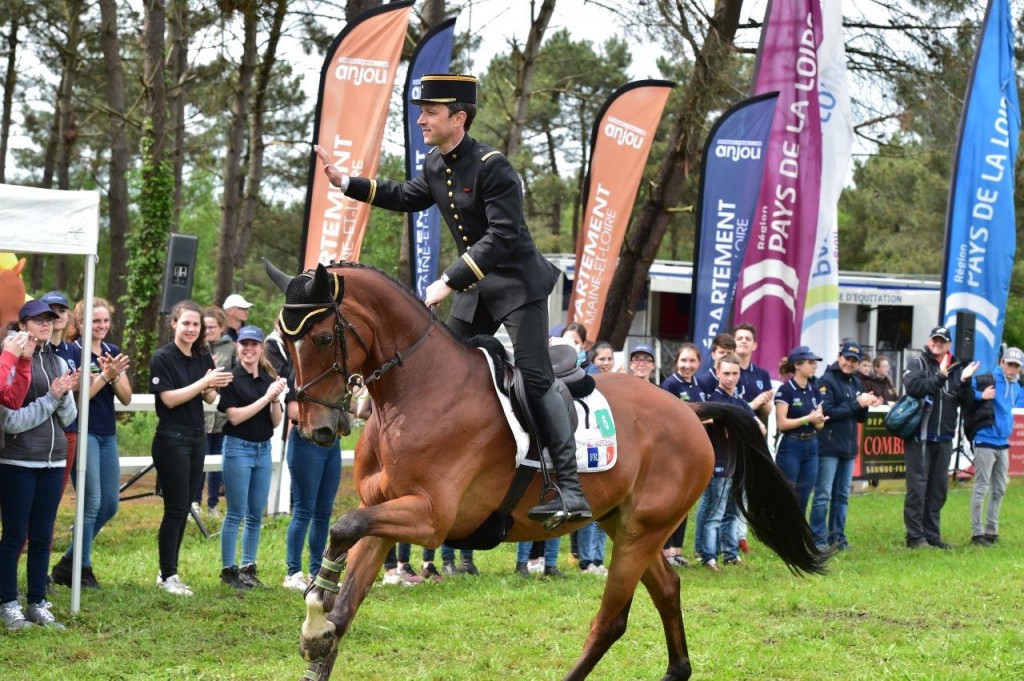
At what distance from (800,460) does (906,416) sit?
1.68 metres

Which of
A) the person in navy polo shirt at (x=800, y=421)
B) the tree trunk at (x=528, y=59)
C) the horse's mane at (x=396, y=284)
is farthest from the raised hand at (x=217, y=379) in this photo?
the tree trunk at (x=528, y=59)

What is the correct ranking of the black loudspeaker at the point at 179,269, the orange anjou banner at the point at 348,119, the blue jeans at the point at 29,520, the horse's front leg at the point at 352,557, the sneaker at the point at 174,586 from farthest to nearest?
the black loudspeaker at the point at 179,269 < the orange anjou banner at the point at 348,119 < the sneaker at the point at 174,586 < the blue jeans at the point at 29,520 < the horse's front leg at the point at 352,557

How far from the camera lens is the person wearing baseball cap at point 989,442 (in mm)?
12531

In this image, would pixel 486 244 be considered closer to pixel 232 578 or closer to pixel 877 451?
pixel 232 578

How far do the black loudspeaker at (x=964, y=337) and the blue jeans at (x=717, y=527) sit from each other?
13.7ft

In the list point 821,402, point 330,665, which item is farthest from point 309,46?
point 330,665

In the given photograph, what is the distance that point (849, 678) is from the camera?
21.9 feet

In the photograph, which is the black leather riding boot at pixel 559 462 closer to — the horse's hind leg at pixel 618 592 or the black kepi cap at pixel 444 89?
the horse's hind leg at pixel 618 592

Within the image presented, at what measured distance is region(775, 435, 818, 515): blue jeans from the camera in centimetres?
1136

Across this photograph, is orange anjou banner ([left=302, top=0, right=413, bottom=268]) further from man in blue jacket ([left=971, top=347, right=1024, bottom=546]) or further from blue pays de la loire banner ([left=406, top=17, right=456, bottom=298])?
man in blue jacket ([left=971, top=347, right=1024, bottom=546])

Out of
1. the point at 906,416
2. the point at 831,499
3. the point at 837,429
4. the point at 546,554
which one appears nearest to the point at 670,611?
the point at 546,554

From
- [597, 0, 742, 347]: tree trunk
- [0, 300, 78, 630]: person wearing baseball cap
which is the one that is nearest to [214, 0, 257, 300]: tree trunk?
[597, 0, 742, 347]: tree trunk

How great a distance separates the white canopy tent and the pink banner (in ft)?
28.6

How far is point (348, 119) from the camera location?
12.0 metres
